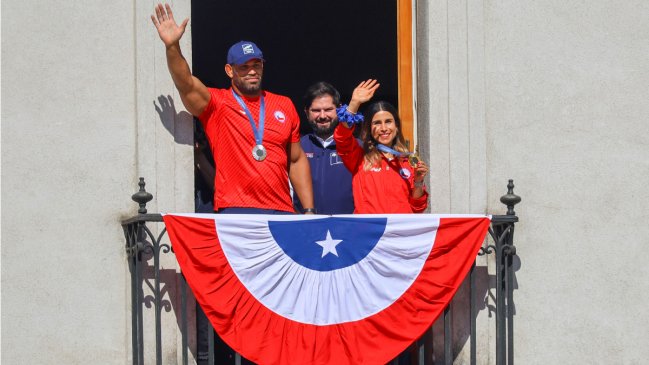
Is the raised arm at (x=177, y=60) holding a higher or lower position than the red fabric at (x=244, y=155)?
higher

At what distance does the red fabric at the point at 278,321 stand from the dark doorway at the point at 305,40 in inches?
217

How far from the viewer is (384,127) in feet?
23.7

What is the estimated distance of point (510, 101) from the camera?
7.45 meters

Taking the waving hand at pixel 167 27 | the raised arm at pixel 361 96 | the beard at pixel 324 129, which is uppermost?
the waving hand at pixel 167 27

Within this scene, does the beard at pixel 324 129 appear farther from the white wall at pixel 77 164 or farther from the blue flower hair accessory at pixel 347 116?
the white wall at pixel 77 164

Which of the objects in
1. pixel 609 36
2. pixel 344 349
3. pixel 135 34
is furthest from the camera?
pixel 609 36

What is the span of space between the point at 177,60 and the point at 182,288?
126cm

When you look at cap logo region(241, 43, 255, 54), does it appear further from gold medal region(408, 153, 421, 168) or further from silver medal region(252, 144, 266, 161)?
gold medal region(408, 153, 421, 168)

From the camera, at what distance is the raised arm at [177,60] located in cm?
673

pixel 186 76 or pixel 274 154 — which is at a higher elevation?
pixel 186 76

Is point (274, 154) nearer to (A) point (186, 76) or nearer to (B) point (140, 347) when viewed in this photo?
(A) point (186, 76)

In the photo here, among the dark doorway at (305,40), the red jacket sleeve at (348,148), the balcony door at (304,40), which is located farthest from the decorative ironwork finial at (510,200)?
the dark doorway at (305,40)

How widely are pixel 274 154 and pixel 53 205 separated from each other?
1.29 metres

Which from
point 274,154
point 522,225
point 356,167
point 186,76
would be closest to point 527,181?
point 522,225
